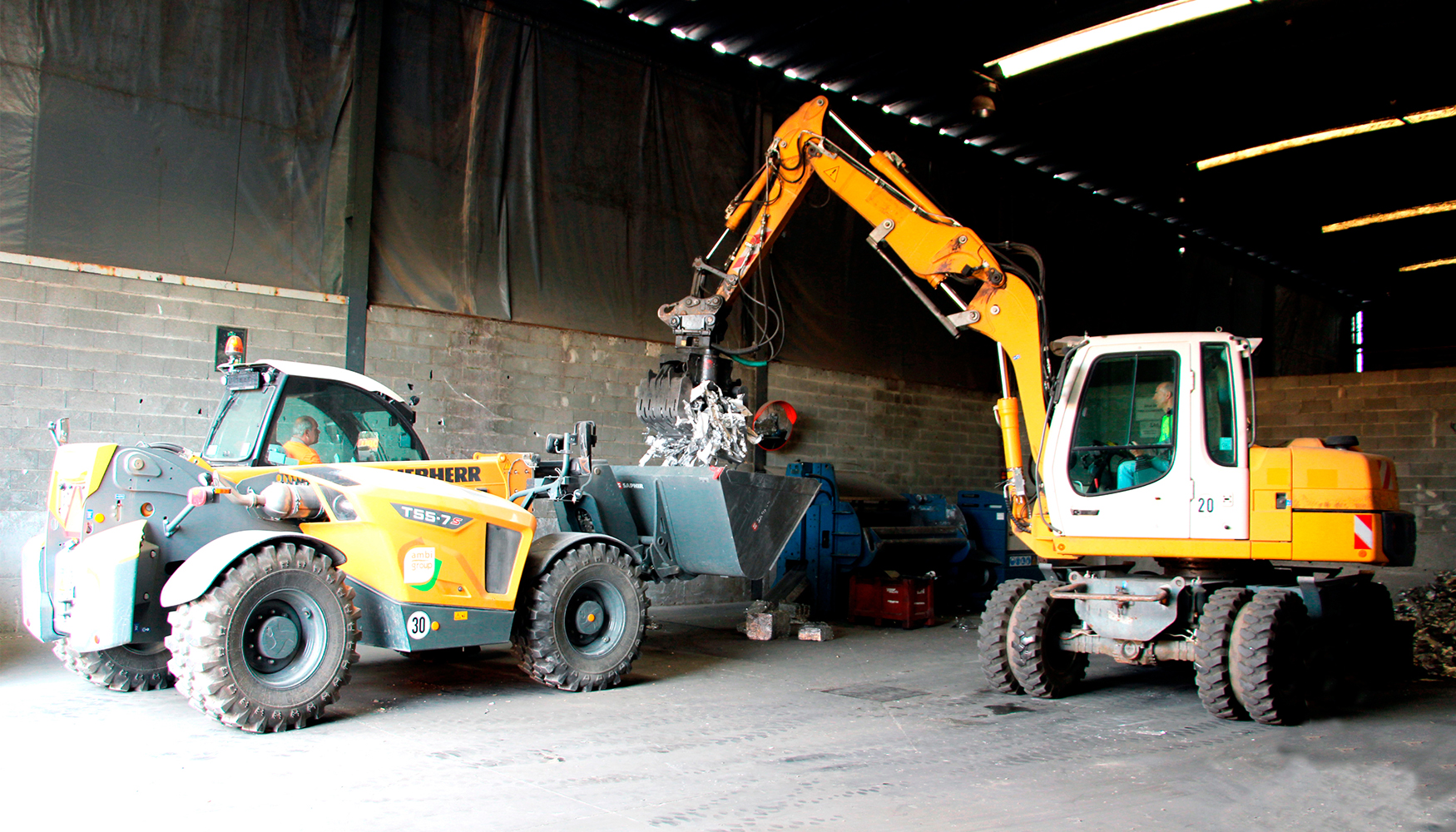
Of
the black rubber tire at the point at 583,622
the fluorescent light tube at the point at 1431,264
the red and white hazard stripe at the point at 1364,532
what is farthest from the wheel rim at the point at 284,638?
the fluorescent light tube at the point at 1431,264

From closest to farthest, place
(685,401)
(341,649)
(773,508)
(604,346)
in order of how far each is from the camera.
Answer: (341,649) < (773,508) < (685,401) < (604,346)

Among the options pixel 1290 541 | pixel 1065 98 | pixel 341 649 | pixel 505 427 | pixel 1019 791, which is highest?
pixel 1065 98

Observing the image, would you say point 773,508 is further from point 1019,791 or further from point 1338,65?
point 1338,65

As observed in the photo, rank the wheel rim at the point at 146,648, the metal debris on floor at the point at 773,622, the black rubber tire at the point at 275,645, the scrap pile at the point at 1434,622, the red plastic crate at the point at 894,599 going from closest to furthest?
the black rubber tire at the point at 275,645, the wheel rim at the point at 146,648, the scrap pile at the point at 1434,622, the metal debris on floor at the point at 773,622, the red plastic crate at the point at 894,599

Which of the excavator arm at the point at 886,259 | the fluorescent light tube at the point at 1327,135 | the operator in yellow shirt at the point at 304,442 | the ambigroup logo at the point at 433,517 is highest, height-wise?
the fluorescent light tube at the point at 1327,135

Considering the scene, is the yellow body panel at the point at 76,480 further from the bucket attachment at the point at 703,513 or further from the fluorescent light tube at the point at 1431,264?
the fluorescent light tube at the point at 1431,264

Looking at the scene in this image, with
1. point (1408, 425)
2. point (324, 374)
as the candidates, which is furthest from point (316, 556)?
point (1408, 425)

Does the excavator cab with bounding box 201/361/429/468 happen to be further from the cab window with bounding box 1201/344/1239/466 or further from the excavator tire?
the excavator tire

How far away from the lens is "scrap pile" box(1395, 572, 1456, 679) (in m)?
9.31

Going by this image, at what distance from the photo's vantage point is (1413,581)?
590 inches

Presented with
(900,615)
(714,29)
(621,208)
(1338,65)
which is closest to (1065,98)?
(1338,65)

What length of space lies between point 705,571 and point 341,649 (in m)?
2.95

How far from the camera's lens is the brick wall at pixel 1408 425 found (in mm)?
14961

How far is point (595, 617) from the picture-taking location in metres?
7.20
